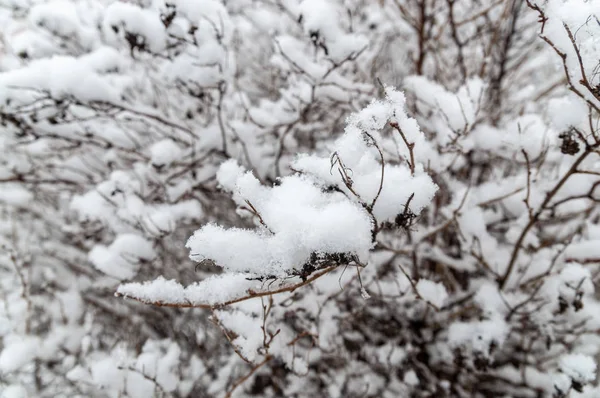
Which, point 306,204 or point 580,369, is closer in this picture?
point 306,204

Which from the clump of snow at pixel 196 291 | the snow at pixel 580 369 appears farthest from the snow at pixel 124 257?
the snow at pixel 580 369

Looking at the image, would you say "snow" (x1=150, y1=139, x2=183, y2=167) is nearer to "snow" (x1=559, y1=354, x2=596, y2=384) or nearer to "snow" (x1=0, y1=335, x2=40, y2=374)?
"snow" (x1=0, y1=335, x2=40, y2=374)

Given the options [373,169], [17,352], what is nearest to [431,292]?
[373,169]

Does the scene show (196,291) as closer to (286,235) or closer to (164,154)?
(286,235)

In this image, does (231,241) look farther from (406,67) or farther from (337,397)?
(406,67)

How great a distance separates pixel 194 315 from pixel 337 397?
5.26 feet

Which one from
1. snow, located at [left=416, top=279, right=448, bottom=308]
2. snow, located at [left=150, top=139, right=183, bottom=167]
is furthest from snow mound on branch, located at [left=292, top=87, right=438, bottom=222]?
snow, located at [left=150, top=139, right=183, bottom=167]

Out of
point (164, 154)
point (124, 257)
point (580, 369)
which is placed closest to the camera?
point (580, 369)

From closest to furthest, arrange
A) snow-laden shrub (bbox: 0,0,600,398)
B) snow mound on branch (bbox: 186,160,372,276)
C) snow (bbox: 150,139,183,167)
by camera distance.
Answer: snow mound on branch (bbox: 186,160,372,276) < snow-laden shrub (bbox: 0,0,600,398) < snow (bbox: 150,139,183,167)

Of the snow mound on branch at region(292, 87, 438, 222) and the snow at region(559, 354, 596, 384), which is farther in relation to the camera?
the snow at region(559, 354, 596, 384)

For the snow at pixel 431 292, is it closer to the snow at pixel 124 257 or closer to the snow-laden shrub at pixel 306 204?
the snow-laden shrub at pixel 306 204

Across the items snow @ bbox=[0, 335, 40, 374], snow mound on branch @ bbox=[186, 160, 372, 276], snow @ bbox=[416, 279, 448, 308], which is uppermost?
snow @ bbox=[416, 279, 448, 308]

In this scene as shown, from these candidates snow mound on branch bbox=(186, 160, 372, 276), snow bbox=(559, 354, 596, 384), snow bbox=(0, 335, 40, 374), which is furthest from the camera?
snow bbox=(0, 335, 40, 374)

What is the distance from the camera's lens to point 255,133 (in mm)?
2467
